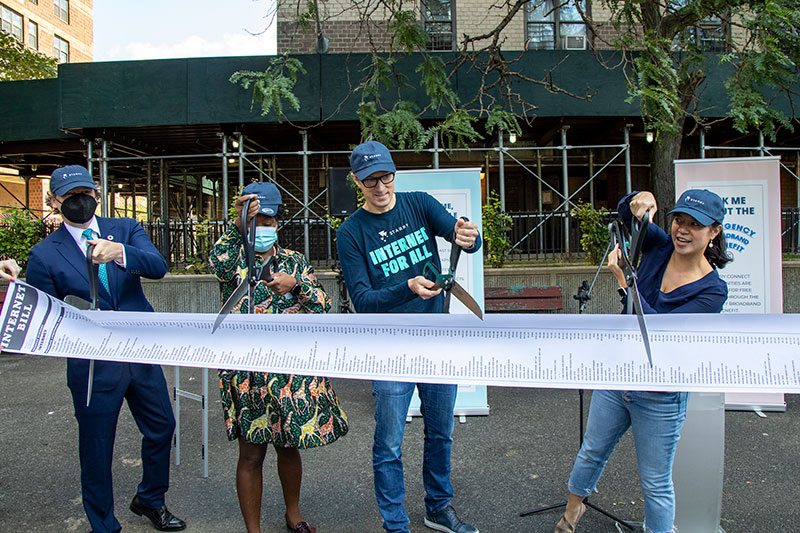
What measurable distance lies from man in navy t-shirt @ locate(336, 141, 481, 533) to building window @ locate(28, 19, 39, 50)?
37755 millimetres

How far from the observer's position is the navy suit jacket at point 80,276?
2.65 metres

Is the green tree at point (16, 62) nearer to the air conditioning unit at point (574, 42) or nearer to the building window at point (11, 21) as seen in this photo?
the building window at point (11, 21)

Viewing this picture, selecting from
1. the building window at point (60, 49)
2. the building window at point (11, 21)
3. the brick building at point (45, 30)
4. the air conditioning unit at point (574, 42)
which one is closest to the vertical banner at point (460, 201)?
the air conditioning unit at point (574, 42)

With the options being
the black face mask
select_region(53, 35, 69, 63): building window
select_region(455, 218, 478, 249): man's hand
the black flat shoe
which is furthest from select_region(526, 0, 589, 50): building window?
select_region(53, 35, 69, 63): building window

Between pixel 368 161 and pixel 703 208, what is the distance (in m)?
1.51

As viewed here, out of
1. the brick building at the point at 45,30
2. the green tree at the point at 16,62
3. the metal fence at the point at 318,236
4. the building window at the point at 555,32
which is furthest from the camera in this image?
the brick building at the point at 45,30

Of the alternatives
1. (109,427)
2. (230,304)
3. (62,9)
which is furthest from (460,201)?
(62,9)

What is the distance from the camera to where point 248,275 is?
2299 mm

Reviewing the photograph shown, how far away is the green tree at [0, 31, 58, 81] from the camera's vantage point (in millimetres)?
16438

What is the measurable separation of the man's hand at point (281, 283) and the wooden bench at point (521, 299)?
4.54 m

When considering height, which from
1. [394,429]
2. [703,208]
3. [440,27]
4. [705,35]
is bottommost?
[394,429]

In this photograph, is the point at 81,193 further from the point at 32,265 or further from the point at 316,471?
the point at 316,471

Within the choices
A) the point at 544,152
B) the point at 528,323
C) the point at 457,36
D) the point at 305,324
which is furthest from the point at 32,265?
the point at 544,152

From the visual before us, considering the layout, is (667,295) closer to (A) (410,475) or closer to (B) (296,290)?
(B) (296,290)
